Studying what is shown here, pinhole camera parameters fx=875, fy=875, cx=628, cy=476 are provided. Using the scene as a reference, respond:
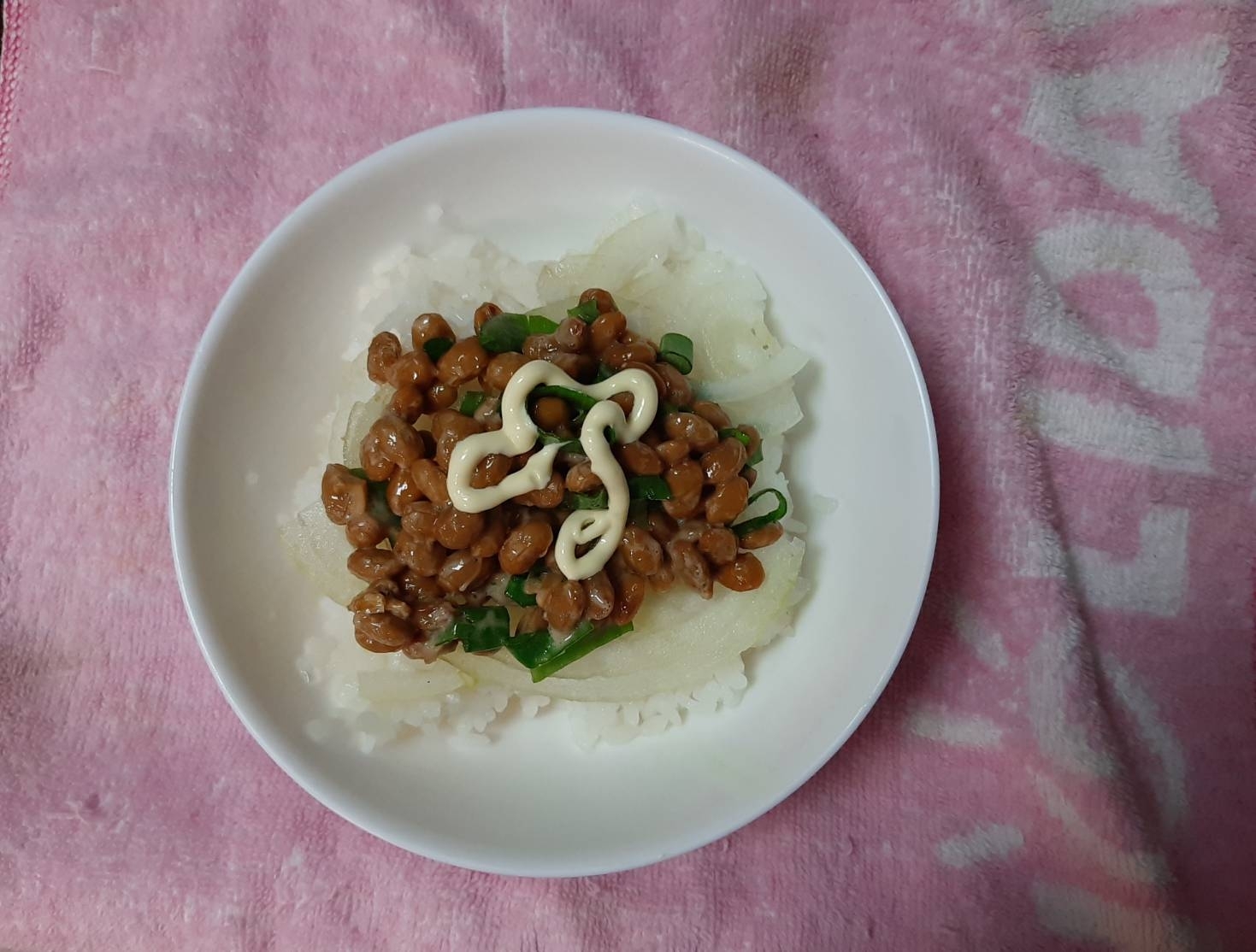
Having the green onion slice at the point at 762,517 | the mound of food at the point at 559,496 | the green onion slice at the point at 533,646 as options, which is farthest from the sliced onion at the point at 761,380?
the green onion slice at the point at 533,646

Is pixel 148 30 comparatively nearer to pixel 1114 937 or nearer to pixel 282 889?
pixel 282 889

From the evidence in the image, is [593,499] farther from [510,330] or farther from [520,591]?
[510,330]

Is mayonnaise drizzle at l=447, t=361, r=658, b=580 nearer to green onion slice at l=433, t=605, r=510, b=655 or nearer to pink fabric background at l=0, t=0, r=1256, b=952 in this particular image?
green onion slice at l=433, t=605, r=510, b=655

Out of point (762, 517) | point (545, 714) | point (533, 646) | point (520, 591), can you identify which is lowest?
point (545, 714)

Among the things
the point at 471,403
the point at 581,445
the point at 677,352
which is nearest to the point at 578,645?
the point at 581,445

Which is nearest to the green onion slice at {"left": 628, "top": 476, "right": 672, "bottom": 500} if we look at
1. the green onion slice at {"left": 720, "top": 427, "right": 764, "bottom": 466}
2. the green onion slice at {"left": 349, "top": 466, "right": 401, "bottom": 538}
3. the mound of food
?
the mound of food
